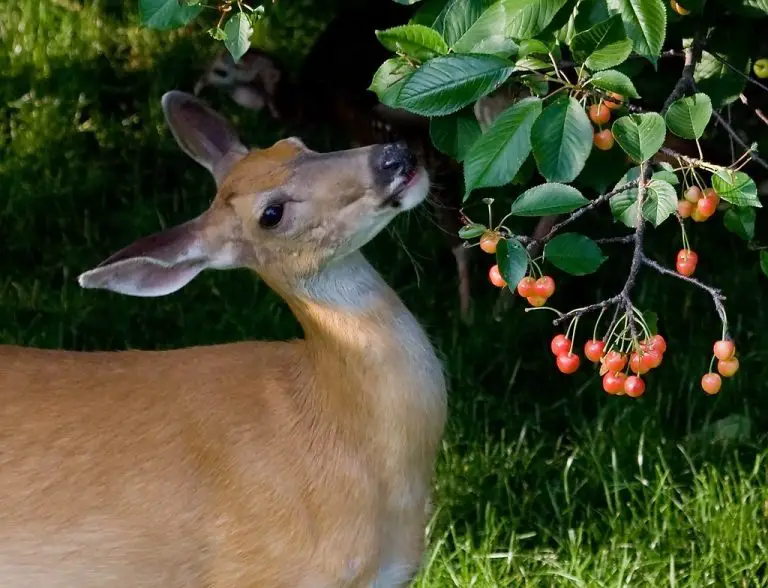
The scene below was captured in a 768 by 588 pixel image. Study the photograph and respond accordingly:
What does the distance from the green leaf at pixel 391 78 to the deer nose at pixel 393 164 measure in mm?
271

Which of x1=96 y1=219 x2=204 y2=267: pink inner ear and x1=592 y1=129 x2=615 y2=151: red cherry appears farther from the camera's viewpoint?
x1=96 y1=219 x2=204 y2=267: pink inner ear

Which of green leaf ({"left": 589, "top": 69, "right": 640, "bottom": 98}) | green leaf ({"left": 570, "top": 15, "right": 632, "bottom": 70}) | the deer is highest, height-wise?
green leaf ({"left": 570, "top": 15, "right": 632, "bottom": 70})

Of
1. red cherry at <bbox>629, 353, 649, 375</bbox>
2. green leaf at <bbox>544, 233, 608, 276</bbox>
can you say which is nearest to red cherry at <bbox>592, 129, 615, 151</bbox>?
green leaf at <bbox>544, 233, 608, 276</bbox>

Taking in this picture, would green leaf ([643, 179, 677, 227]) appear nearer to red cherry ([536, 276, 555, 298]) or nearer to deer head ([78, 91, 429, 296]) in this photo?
red cherry ([536, 276, 555, 298])

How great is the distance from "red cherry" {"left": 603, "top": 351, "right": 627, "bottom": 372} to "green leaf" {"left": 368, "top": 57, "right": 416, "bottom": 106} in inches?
24.0

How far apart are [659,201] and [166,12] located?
3.28ft

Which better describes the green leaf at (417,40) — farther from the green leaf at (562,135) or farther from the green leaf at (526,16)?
the green leaf at (562,135)

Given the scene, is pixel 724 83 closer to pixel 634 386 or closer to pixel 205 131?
pixel 634 386

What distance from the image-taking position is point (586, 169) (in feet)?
8.55

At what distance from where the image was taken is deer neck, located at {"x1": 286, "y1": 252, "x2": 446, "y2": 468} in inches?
110

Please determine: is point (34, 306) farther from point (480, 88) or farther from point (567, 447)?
point (480, 88)

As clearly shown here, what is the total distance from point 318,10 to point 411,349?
14.3 feet

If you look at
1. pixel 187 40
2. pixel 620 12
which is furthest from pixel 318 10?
pixel 620 12

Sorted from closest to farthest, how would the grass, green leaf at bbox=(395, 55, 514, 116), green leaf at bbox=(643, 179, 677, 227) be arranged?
green leaf at bbox=(395, 55, 514, 116), green leaf at bbox=(643, 179, 677, 227), the grass
